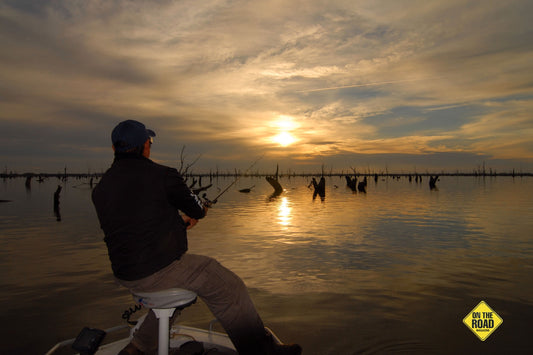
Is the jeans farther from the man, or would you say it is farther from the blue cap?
the blue cap

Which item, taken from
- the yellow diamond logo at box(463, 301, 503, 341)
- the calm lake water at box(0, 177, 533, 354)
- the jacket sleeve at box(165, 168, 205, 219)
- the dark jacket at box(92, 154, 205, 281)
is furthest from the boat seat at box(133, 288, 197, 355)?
the yellow diamond logo at box(463, 301, 503, 341)

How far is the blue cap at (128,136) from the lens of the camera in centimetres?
321

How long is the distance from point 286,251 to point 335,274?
335cm

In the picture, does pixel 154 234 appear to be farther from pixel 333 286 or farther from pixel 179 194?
pixel 333 286

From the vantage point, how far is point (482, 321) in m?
6.44

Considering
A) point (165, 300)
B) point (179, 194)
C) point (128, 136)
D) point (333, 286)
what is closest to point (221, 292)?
point (165, 300)

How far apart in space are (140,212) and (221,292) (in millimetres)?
1012

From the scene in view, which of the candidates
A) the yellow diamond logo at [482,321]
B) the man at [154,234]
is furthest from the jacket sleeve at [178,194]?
the yellow diamond logo at [482,321]

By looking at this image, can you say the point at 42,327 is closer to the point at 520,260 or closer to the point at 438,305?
the point at 438,305

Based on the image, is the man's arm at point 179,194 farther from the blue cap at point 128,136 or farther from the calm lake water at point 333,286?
the calm lake water at point 333,286

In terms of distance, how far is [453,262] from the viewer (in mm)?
10773

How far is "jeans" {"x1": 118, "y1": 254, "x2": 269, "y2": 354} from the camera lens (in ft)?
10.4

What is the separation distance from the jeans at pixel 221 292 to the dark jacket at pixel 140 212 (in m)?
0.14

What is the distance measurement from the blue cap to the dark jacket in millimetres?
152
